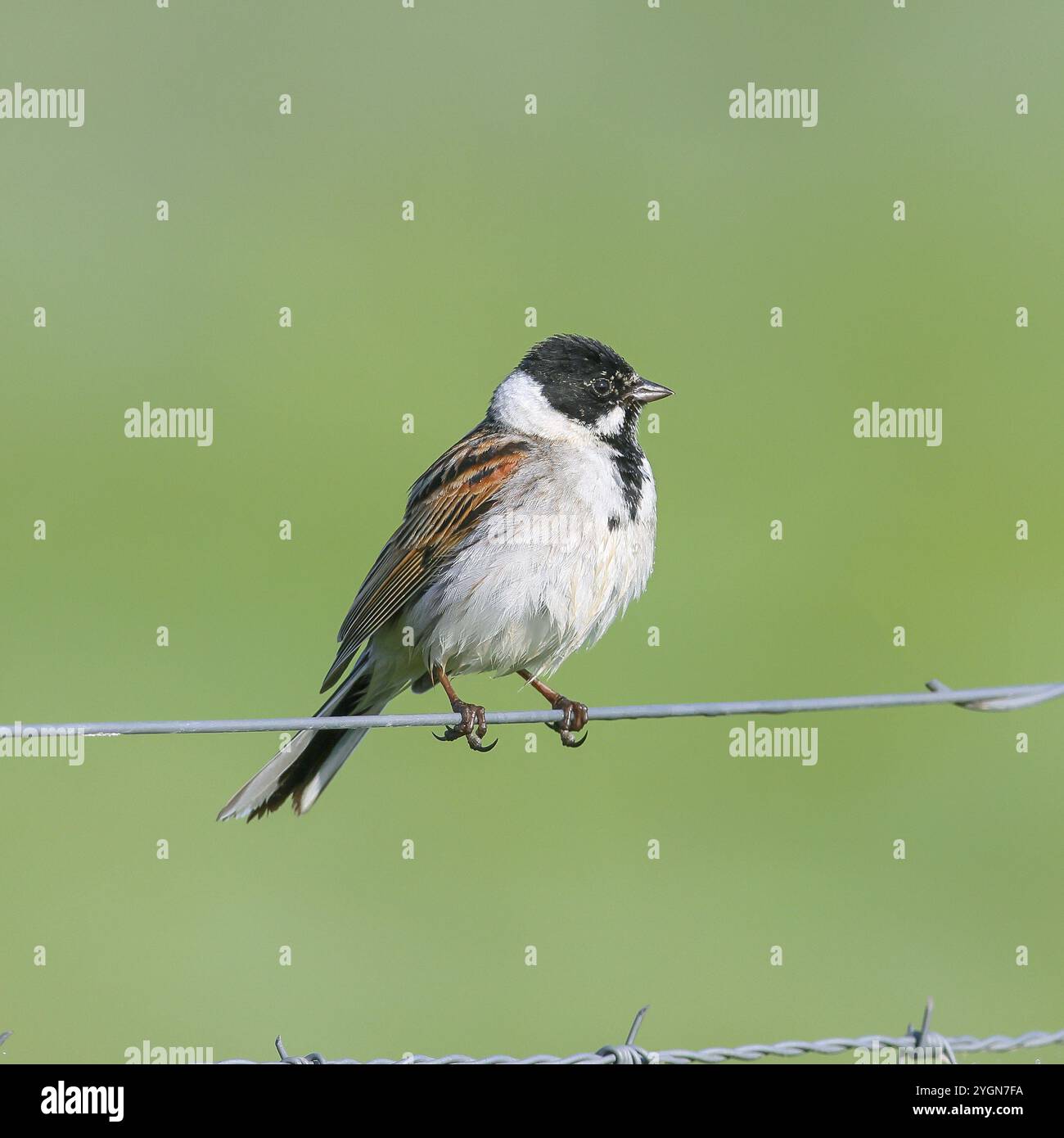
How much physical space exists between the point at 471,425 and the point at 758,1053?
1148cm

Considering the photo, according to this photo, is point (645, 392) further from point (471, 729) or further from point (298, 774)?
point (298, 774)

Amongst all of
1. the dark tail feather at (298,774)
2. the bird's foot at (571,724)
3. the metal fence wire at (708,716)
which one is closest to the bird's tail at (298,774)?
the dark tail feather at (298,774)

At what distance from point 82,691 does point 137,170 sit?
9.06 m

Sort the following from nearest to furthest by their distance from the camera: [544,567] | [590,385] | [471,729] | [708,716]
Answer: [708,716] < [471,729] < [544,567] < [590,385]

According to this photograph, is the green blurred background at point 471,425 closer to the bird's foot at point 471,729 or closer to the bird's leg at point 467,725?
the bird's leg at point 467,725

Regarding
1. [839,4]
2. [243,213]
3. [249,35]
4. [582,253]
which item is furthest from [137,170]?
[839,4]

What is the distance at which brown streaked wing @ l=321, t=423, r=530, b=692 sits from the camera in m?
7.24

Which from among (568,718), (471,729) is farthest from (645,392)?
(471,729)

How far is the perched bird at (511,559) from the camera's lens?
275 inches

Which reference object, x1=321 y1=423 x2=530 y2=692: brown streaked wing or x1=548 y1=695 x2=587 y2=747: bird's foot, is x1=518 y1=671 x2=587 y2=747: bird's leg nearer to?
x1=548 y1=695 x2=587 y2=747: bird's foot

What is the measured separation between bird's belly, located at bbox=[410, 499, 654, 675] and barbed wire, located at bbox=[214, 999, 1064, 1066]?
7.73 ft

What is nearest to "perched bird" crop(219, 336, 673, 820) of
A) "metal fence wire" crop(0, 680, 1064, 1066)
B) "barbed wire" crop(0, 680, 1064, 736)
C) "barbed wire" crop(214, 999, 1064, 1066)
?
"barbed wire" crop(0, 680, 1064, 736)

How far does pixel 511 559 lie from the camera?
23.0 feet

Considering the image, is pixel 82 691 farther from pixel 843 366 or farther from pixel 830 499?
pixel 843 366
